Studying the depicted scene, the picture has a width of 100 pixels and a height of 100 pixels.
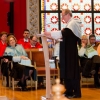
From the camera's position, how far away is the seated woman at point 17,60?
648cm

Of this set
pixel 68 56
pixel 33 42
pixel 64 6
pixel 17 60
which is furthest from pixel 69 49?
pixel 64 6

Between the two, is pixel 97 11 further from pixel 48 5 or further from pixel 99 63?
pixel 99 63

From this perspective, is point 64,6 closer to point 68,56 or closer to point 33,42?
point 33,42

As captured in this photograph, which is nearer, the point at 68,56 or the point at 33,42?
the point at 68,56

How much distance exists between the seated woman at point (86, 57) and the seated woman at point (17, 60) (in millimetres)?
1178

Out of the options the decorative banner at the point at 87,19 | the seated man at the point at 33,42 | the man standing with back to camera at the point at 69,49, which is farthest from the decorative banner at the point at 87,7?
the man standing with back to camera at the point at 69,49

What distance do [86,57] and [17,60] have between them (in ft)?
5.14

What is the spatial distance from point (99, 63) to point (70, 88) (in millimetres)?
1928

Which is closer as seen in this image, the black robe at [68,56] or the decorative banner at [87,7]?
the black robe at [68,56]

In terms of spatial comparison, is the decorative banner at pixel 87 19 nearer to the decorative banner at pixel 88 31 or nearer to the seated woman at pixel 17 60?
the decorative banner at pixel 88 31

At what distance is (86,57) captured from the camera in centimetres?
699

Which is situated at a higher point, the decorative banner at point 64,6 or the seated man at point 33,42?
the decorative banner at point 64,6

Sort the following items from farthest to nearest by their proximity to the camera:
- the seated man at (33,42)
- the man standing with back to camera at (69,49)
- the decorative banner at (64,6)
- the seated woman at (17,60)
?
1. the decorative banner at (64,6)
2. the seated man at (33,42)
3. the seated woman at (17,60)
4. the man standing with back to camera at (69,49)

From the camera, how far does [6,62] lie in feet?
22.6
